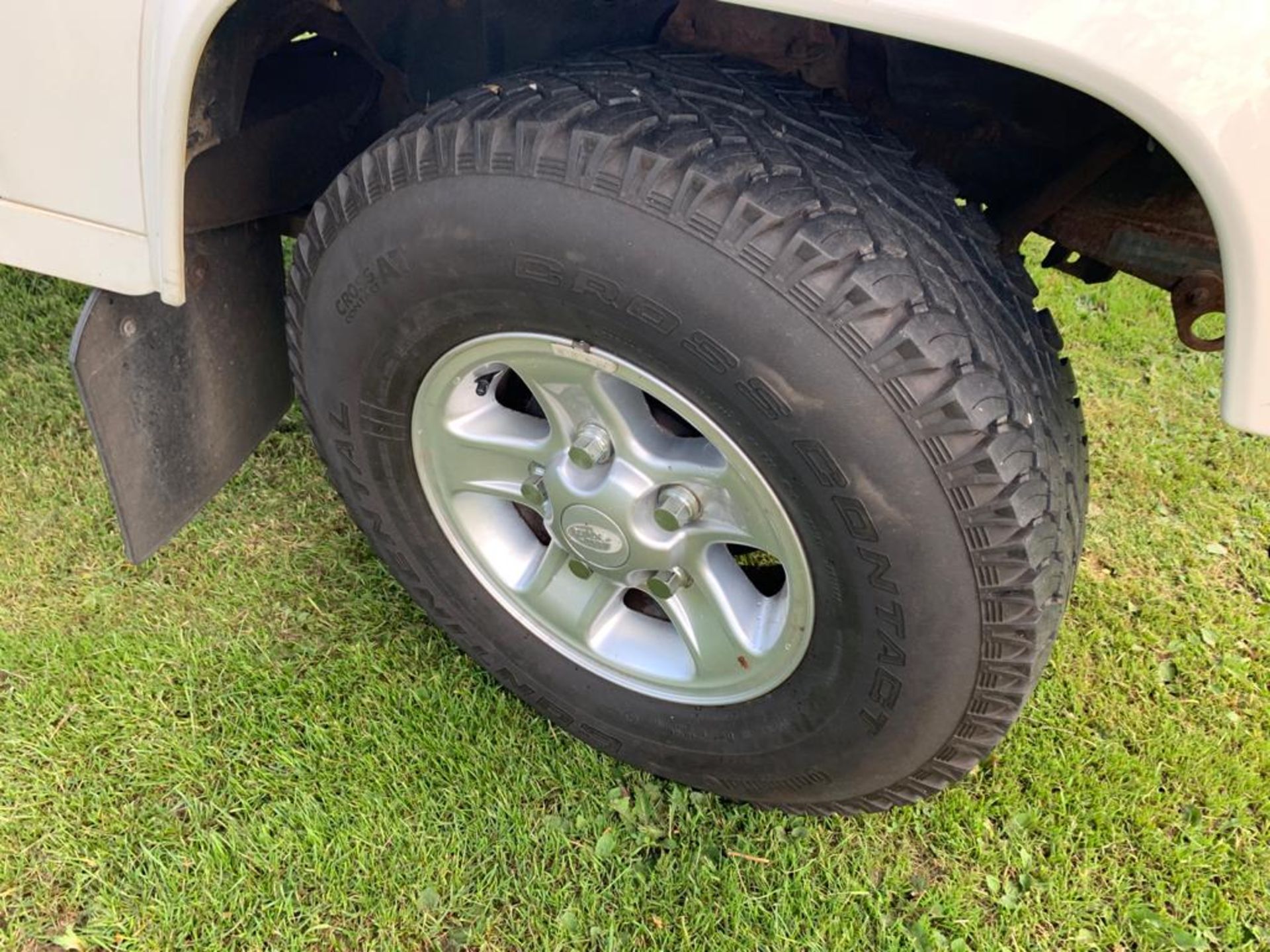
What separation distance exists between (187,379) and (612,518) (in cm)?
99

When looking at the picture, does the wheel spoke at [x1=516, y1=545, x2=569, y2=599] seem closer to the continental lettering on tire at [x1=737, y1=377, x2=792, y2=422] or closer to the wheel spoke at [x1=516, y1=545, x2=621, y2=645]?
the wheel spoke at [x1=516, y1=545, x2=621, y2=645]

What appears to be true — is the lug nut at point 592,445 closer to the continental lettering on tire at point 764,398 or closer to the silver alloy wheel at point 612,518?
the silver alloy wheel at point 612,518

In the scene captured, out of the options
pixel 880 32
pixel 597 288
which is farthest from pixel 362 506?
pixel 880 32

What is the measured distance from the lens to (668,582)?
1.87 meters

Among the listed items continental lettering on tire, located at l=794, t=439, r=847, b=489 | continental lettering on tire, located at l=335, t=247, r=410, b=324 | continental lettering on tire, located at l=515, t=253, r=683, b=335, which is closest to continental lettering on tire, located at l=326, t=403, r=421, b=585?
continental lettering on tire, located at l=335, t=247, r=410, b=324

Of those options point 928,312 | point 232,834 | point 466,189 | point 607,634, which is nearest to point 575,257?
Answer: point 466,189

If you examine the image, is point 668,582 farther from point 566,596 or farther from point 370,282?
point 370,282

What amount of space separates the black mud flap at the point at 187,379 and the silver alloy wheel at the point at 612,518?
0.58m

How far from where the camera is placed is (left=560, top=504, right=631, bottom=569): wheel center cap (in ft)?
5.99

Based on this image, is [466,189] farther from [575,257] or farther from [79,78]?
[79,78]

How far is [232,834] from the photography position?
1.96 metres

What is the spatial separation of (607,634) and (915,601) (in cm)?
73

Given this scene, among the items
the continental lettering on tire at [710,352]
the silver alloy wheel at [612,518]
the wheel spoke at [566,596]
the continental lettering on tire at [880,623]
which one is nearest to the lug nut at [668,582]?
the silver alloy wheel at [612,518]

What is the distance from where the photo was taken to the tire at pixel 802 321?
139cm
